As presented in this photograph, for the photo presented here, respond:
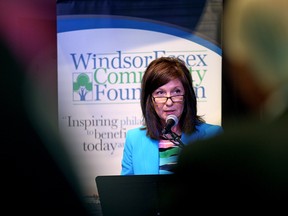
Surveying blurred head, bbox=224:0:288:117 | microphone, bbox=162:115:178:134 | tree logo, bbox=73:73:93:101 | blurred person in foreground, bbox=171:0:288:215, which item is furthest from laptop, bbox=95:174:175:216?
blurred head, bbox=224:0:288:117

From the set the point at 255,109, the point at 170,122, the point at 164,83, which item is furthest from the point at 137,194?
the point at 255,109

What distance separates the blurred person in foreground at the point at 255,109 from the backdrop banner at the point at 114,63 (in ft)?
0.47

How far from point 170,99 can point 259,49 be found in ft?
2.09

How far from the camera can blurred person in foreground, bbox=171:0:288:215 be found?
6.49 feet

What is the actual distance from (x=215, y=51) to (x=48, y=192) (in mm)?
1477

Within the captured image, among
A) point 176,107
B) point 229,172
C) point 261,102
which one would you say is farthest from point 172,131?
point 229,172

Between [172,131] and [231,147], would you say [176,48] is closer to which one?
[172,131]

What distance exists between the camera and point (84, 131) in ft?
9.09

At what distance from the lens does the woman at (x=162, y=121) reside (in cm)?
271

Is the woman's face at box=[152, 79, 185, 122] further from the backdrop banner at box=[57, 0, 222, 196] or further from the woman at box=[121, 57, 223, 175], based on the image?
the backdrop banner at box=[57, 0, 222, 196]

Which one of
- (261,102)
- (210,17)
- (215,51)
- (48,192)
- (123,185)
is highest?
(210,17)

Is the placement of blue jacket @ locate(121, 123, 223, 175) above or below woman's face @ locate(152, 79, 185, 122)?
below

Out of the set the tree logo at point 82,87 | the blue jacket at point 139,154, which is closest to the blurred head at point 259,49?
the blue jacket at point 139,154

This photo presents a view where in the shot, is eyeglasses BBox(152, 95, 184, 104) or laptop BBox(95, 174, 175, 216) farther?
eyeglasses BBox(152, 95, 184, 104)
